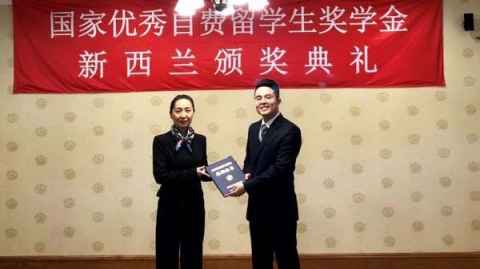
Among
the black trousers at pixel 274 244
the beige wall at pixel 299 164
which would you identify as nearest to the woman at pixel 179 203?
the black trousers at pixel 274 244

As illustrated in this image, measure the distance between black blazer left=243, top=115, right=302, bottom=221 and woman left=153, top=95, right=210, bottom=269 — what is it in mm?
380

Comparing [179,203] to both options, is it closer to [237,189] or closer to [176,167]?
[176,167]

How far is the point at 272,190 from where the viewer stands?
9.92ft

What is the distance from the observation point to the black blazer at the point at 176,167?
10.7 feet

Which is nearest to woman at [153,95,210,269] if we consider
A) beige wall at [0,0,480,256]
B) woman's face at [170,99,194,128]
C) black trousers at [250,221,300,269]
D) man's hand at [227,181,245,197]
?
woman's face at [170,99,194,128]

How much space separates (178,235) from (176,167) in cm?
39

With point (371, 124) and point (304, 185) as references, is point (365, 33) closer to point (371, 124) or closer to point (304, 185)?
point (371, 124)

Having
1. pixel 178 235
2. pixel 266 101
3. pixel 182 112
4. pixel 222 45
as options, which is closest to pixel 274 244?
pixel 178 235

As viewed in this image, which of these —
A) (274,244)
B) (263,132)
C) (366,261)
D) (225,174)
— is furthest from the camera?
(366,261)

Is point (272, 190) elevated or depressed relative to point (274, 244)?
elevated

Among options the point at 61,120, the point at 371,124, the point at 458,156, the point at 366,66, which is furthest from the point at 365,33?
the point at 61,120

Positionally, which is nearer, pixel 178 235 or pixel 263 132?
pixel 263 132

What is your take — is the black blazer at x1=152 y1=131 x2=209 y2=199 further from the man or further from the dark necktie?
the dark necktie

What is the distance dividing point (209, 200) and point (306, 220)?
2.48 feet
